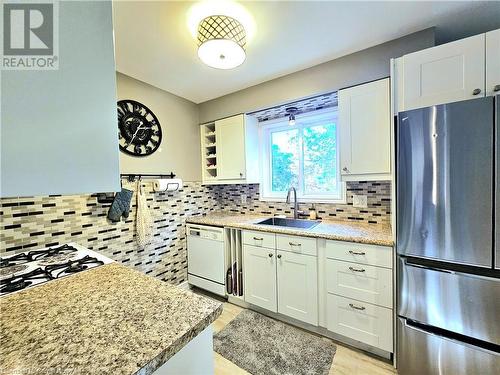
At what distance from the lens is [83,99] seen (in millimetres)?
572

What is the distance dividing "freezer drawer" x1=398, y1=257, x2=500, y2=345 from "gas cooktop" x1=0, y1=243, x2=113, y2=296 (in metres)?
1.79

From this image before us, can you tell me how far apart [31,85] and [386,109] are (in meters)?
1.94

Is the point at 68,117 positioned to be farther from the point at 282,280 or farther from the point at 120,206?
the point at 282,280

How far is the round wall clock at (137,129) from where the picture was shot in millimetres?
2061

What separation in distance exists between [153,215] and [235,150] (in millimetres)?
1149

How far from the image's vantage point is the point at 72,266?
1.14 m

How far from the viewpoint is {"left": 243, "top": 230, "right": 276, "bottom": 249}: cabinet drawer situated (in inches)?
77.1

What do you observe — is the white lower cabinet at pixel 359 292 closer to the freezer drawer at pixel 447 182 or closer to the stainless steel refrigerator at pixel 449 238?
the stainless steel refrigerator at pixel 449 238

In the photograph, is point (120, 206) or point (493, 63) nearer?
point (493, 63)

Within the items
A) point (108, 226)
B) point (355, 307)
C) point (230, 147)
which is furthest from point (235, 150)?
point (355, 307)

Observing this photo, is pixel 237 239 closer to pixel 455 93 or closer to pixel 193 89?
pixel 193 89

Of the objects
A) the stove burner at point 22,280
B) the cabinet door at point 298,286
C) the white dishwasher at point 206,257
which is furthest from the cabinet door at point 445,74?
the stove burner at point 22,280

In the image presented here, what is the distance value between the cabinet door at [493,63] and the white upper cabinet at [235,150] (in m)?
1.87

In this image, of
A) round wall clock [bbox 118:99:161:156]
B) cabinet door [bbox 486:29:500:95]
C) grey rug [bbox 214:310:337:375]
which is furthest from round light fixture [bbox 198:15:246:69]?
grey rug [bbox 214:310:337:375]
